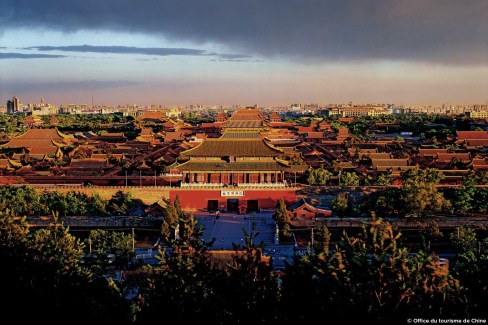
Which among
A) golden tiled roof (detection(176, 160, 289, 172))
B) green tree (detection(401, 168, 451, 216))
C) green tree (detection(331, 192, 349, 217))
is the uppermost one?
golden tiled roof (detection(176, 160, 289, 172))

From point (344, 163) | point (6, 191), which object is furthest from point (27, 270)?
point (344, 163)

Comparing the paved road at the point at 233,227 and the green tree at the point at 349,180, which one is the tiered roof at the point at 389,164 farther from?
the paved road at the point at 233,227

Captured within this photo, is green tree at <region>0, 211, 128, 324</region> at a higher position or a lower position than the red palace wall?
higher

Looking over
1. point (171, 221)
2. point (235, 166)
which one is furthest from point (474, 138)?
point (171, 221)

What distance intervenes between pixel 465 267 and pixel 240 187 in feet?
43.3

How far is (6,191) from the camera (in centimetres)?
2227

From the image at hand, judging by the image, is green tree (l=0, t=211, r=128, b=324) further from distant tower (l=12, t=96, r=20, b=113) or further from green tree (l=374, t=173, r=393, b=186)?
distant tower (l=12, t=96, r=20, b=113)

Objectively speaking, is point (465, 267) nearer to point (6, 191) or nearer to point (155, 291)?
point (155, 291)

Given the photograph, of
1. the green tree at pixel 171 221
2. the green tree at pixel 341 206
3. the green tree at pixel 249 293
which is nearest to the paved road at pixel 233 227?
the green tree at pixel 171 221

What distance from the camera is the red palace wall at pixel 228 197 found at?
23.6 meters

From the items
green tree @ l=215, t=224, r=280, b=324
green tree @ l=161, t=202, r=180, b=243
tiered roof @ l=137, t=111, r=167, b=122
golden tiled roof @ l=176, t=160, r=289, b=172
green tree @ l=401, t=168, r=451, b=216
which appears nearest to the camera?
green tree @ l=215, t=224, r=280, b=324

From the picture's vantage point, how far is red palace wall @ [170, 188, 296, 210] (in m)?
23.6

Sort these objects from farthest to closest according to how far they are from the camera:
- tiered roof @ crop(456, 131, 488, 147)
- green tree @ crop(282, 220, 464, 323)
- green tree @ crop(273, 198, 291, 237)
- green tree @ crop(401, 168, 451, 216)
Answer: tiered roof @ crop(456, 131, 488, 147), green tree @ crop(401, 168, 451, 216), green tree @ crop(273, 198, 291, 237), green tree @ crop(282, 220, 464, 323)

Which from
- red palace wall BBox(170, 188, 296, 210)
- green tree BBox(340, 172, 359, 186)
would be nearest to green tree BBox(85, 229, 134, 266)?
red palace wall BBox(170, 188, 296, 210)
